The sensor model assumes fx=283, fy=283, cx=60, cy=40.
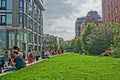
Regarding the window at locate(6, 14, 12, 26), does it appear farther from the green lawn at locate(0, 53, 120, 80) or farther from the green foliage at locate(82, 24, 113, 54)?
the green lawn at locate(0, 53, 120, 80)

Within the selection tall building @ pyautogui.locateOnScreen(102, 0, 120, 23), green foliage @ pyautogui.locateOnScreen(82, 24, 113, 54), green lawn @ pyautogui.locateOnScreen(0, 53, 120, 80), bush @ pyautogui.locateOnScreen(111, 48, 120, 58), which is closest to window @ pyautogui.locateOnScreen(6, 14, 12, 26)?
green foliage @ pyautogui.locateOnScreen(82, 24, 113, 54)

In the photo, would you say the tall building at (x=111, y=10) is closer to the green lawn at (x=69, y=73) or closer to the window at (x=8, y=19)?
the window at (x=8, y=19)

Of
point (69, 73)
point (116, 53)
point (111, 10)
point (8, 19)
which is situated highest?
point (111, 10)

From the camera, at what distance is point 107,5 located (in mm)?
94625

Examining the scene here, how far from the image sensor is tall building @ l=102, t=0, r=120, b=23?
81.8 meters

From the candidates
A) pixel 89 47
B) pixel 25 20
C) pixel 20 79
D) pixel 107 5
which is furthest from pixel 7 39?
pixel 107 5

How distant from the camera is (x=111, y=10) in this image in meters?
88.4

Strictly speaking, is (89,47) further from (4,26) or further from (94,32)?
(4,26)

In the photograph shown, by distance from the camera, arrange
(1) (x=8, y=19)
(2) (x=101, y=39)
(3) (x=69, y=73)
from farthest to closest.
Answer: (2) (x=101, y=39) < (1) (x=8, y=19) < (3) (x=69, y=73)

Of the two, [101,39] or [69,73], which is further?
[101,39]

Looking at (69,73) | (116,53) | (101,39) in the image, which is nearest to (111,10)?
(101,39)

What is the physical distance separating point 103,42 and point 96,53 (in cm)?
447

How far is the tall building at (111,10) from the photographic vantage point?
81.8 metres

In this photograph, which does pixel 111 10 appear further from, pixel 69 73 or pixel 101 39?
pixel 69 73
